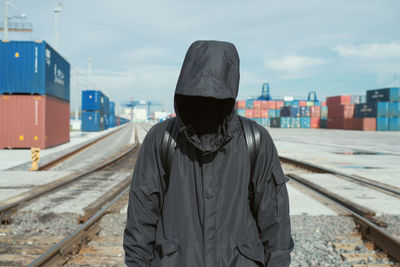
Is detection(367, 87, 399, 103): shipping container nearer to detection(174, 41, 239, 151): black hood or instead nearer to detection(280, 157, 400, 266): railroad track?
detection(280, 157, 400, 266): railroad track

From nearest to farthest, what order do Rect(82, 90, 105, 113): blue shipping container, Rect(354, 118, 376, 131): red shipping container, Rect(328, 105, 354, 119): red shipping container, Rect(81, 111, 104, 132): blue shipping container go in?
Rect(82, 90, 105, 113): blue shipping container → Rect(81, 111, 104, 132): blue shipping container → Rect(354, 118, 376, 131): red shipping container → Rect(328, 105, 354, 119): red shipping container

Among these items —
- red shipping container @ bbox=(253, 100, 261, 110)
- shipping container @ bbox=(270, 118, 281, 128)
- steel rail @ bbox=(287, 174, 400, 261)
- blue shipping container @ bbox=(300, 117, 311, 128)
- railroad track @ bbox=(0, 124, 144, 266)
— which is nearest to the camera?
railroad track @ bbox=(0, 124, 144, 266)

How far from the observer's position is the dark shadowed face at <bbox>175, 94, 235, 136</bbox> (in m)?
1.75

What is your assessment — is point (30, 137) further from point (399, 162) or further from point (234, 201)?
point (234, 201)

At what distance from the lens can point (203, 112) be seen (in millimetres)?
1787

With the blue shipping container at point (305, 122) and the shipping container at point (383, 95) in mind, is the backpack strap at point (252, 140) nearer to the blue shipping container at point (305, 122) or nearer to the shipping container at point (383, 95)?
the shipping container at point (383, 95)

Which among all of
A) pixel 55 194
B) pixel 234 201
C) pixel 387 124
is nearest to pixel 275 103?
pixel 387 124

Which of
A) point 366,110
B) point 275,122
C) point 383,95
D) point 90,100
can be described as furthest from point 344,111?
point 90,100

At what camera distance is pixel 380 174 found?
37.3 ft

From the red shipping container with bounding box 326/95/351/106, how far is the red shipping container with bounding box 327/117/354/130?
520cm

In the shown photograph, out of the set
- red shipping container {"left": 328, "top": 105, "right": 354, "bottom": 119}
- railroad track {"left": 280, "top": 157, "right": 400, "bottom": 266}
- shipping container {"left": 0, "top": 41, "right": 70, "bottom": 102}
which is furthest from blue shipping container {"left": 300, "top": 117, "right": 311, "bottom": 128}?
railroad track {"left": 280, "top": 157, "right": 400, "bottom": 266}

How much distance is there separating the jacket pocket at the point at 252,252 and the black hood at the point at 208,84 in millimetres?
477

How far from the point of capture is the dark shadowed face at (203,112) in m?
1.75

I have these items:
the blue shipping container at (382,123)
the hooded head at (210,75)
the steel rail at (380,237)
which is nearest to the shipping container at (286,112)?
the blue shipping container at (382,123)
